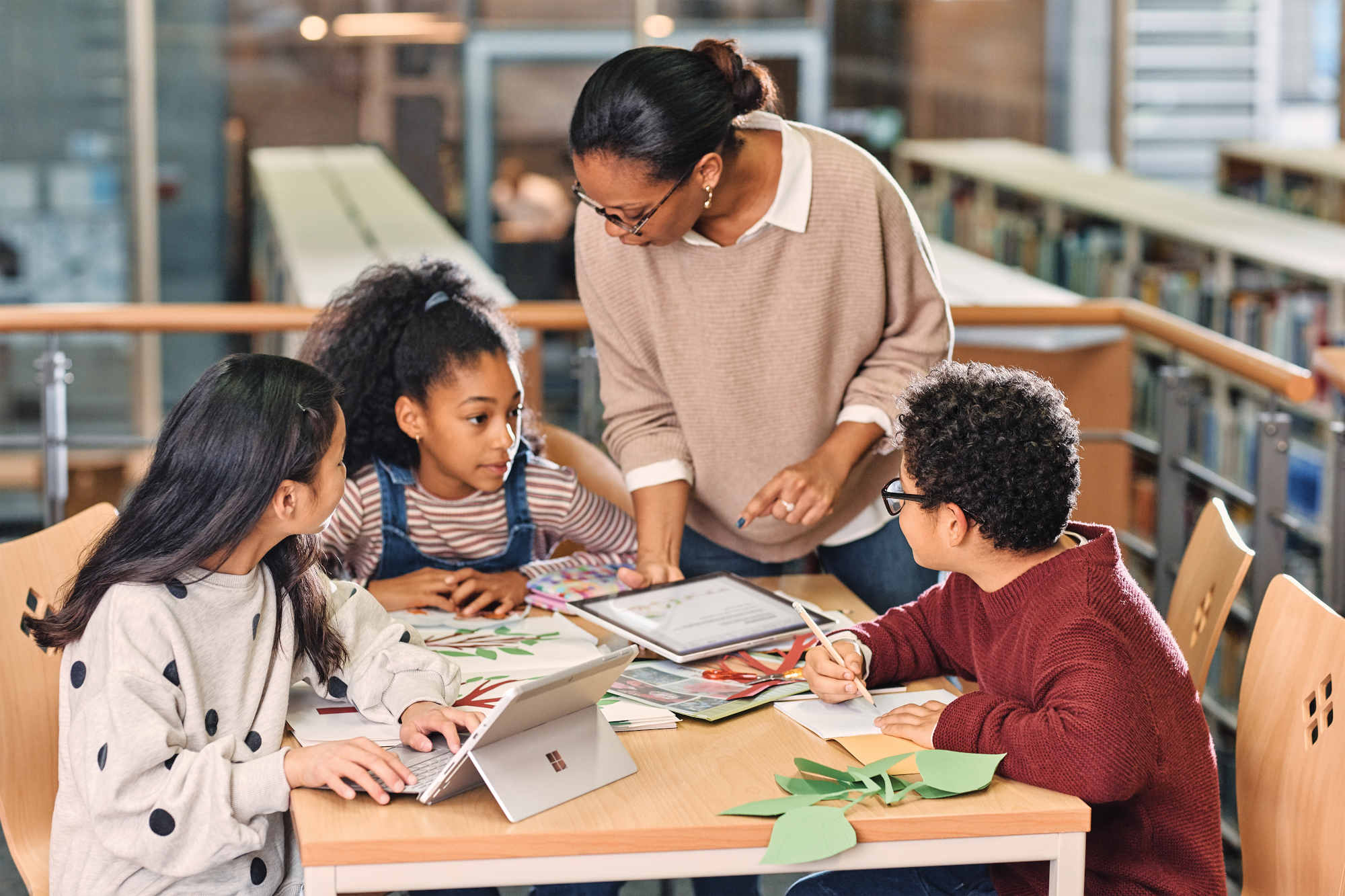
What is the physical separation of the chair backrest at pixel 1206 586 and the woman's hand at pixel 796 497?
1.52ft

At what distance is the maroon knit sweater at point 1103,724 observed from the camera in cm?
121

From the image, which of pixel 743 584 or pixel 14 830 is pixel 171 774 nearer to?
pixel 14 830

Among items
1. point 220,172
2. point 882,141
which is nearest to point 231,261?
point 220,172

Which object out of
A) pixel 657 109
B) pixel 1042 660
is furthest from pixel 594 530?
pixel 1042 660

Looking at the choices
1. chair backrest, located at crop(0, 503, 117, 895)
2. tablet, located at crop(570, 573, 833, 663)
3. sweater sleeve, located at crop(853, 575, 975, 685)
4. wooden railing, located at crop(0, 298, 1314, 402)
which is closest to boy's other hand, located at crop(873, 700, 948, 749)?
sweater sleeve, located at crop(853, 575, 975, 685)

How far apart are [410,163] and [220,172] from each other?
68 cm

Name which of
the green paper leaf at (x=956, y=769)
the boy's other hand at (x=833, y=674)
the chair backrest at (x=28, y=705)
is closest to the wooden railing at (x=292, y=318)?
the chair backrest at (x=28, y=705)

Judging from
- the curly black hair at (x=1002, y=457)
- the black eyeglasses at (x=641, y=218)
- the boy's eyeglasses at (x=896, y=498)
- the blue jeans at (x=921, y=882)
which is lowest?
the blue jeans at (x=921, y=882)

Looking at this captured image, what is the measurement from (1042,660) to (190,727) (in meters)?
0.75

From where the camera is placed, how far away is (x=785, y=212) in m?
1.80

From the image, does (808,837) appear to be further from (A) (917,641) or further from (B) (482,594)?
(B) (482,594)

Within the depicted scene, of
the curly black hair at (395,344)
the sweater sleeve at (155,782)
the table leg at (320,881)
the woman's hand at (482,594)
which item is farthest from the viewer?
the curly black hair at (395,344)

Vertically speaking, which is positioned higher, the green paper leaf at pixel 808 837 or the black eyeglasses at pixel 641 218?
the black eyeglasses at pixel 641 218

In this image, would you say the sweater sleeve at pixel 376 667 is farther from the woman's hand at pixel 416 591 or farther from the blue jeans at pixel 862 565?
the blue jeans at pixel 862 565
